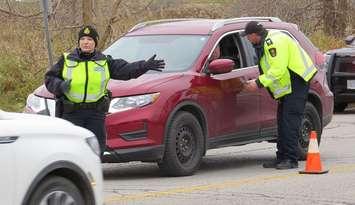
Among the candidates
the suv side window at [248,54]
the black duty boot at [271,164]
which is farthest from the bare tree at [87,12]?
the black duty boot at [271,164]

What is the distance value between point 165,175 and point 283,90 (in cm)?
183

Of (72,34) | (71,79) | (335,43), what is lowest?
(335,43)

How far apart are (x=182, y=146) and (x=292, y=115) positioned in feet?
5.20

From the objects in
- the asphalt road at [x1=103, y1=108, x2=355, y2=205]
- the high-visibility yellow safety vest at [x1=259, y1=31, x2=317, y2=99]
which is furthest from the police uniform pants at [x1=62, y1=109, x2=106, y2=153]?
the high-visibility yellow safety vest at [x1=259, y1=31, x2=317, y2=99]

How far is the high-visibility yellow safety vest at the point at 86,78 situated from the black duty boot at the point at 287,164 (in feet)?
9.83

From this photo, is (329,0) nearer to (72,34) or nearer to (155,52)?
(72,34)

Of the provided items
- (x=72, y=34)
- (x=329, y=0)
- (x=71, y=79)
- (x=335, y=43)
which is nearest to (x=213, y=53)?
(x=71, y=79)

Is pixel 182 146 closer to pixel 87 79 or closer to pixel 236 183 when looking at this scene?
pixel 236 183

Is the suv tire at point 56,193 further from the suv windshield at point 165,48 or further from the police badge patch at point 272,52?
the police badge patch at point 272,52

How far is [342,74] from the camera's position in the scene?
17922 millimetres

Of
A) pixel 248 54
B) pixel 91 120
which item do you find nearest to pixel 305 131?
pixel 248 54

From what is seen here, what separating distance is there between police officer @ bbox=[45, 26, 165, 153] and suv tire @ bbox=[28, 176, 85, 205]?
233cm

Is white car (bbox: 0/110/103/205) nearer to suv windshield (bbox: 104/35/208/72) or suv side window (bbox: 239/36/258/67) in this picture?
suv windshield (bbox: 104/35/208/72)

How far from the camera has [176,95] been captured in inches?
371
